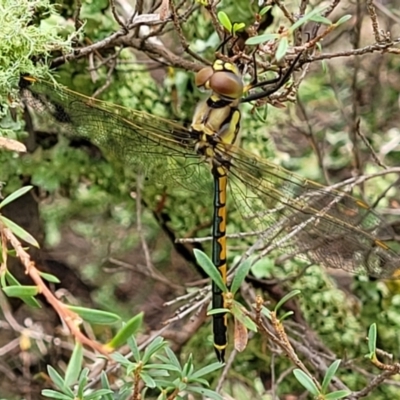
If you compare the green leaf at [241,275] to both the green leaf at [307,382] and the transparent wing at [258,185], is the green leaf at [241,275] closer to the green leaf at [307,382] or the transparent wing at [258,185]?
the green leaf at [307,382]

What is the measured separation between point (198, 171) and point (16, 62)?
0.47 m

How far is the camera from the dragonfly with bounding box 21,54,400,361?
1056mm

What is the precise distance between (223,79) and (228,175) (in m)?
0.24

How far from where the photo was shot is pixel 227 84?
1.03 metres

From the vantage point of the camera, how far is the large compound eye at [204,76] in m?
1.05

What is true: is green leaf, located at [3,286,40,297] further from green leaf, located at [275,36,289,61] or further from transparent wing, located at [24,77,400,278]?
transparent wing, located at [24,77,400,278]

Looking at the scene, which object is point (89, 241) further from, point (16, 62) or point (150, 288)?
point (16, 62)

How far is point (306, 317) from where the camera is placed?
4.70 ft

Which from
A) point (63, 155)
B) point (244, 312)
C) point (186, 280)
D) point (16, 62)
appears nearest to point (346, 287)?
point (186, 280)

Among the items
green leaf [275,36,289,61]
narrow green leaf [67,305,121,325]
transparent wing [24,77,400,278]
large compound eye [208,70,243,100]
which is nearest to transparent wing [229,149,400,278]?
transparent wing [24,77,400,278]

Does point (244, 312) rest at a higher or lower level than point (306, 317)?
higher

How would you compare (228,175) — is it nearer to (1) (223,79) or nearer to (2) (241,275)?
(1) (223,79)

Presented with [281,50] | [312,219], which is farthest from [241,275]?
[312,219]

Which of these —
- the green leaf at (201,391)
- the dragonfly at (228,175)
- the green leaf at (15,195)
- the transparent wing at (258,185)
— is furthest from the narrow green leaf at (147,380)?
the transparent wing at (258,185)
